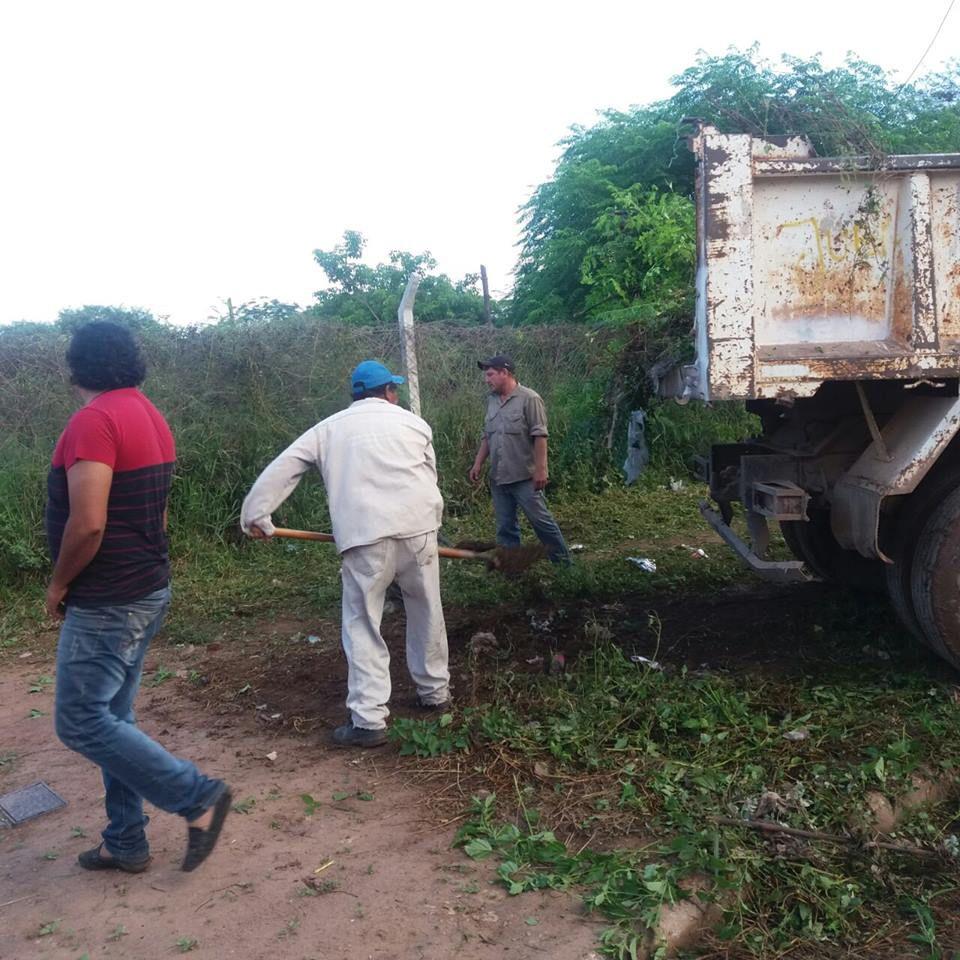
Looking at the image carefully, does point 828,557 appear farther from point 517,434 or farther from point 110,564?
point 110,564

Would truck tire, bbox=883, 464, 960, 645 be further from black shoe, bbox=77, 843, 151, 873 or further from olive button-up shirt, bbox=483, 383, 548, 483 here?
black shoe, bbox=77, 843, 151, 873

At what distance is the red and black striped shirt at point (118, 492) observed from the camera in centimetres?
283

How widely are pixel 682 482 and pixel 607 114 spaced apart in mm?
8622

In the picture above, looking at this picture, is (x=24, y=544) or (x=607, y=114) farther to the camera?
(x=607, y=114)

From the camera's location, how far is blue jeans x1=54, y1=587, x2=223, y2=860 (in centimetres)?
290

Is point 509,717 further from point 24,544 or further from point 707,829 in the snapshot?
Answer: point 24,544

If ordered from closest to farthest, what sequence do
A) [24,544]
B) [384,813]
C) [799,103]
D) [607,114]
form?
1. [384,813]
2. [799,103]
3. [24,544]
4. [607,114]

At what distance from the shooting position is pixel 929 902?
292 cm

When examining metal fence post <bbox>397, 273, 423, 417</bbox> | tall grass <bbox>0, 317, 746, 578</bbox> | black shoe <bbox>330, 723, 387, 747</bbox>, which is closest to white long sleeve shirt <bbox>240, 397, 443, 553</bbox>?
black shoe <bbox>330, 723, 387, 747</bbox>

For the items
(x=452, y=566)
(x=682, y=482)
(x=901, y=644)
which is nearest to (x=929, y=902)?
(x=901, y=644)

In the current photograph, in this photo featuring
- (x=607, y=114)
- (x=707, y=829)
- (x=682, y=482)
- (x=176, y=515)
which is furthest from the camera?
(x=607, y=114)

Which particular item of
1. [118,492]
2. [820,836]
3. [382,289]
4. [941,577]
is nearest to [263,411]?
[118,492]

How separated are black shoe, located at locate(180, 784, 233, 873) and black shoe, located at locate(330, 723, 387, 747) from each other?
97 centimetres

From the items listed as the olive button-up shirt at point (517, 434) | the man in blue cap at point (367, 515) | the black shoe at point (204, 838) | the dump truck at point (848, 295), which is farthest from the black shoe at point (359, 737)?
the olive button-up shirt at point (517, 434)
